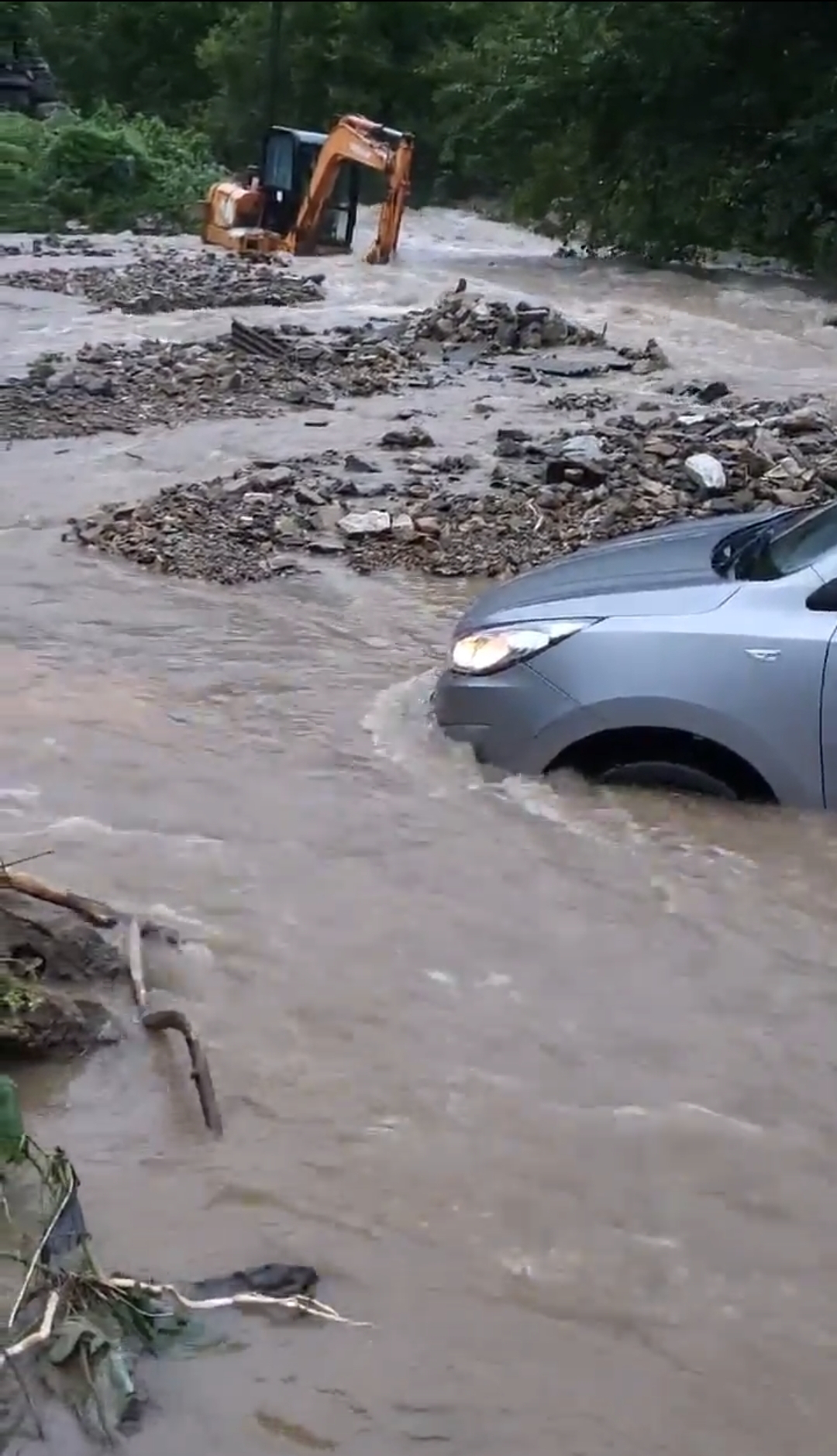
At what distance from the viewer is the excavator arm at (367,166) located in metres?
23.4

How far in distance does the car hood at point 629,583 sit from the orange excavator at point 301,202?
18749 mm

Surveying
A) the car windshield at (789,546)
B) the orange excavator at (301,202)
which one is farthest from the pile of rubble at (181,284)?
the car windshield at (789,546)

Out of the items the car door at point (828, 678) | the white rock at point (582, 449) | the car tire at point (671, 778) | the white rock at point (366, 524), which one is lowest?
the white rock at point (366, 524)

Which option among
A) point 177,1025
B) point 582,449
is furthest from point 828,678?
point 582,449

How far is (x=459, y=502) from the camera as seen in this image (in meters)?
11.0

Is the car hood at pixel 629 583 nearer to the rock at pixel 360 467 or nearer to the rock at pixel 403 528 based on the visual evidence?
the rock at pixel 403 528

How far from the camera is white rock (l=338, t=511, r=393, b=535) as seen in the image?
34.3 feet

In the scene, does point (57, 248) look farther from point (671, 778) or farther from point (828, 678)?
→ point (828, 678)

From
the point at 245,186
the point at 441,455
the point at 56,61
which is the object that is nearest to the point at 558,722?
the point at 56,61

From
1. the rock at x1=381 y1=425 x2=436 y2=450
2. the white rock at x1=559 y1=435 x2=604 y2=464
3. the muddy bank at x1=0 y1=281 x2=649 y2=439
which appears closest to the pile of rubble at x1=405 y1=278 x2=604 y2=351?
the muddy bank at x1=0 y1=281 x2=649 y2=439

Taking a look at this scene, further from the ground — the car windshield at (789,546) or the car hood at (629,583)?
the car windshield at (789,546)

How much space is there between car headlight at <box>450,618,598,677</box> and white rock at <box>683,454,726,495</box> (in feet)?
17.2

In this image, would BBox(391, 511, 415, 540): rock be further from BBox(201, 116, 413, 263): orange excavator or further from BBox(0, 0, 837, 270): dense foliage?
BBox(201, 116, 413, 263): orange excavator

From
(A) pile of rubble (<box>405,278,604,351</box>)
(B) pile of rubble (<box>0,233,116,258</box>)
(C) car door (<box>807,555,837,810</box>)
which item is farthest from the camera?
(B) pile of rubble (<box>0,233,116,258</box>)
